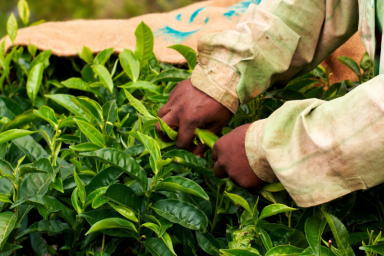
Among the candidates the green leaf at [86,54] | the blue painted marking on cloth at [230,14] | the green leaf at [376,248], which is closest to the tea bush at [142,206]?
the green leaf at [376,248]

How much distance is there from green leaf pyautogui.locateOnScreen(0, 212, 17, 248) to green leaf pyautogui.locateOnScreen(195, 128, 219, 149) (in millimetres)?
481

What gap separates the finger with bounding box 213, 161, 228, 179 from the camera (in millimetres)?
884

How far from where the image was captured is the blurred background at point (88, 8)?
3469 millimetres

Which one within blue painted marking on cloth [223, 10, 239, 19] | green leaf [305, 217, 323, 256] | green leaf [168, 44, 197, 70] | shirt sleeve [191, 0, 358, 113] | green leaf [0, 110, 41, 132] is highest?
shirt sleeve [191, 0, 358, 113]

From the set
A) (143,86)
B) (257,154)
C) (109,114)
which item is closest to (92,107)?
(109,114)

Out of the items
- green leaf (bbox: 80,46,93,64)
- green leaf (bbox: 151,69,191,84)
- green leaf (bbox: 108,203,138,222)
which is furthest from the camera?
green leaf (bbox: 80,46,93,64)

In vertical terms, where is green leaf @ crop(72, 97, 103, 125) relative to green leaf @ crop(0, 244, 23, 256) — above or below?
above

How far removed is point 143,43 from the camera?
128cm

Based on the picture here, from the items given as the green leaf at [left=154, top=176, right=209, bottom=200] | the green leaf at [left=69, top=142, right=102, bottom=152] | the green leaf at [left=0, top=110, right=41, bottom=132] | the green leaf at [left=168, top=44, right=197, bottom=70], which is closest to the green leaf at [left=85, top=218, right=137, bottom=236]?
the green leaf at [left=154, top=176, right=209, bottom=200]

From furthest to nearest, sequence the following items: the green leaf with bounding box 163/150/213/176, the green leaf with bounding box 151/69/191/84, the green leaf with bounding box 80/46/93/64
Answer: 1. the green leaf with bounding box 80/46/93/64
2. the green leaf with bounding box 151/69/191/84
3. the green leaf with bounding box 163/150/213/176

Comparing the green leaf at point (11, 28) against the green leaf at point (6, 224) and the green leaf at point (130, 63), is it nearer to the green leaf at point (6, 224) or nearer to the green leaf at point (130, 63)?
the green leaf at point (130, 63)

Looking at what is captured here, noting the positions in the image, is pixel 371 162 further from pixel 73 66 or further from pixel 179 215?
pixel 73 66

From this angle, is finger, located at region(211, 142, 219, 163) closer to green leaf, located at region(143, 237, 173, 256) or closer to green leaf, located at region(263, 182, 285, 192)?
green leaf, located at region(263, 182, 285, 192)

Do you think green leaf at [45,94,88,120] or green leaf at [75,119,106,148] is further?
green leaf at [45,94,88,120]
